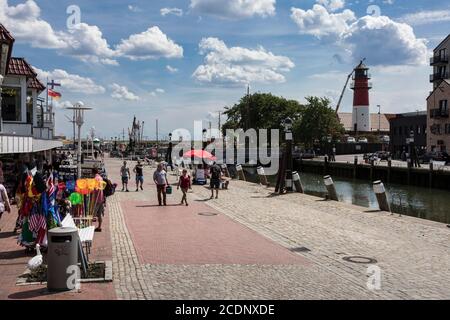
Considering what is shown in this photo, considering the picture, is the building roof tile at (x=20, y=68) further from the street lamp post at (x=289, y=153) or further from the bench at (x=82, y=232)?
the bench at (x=82, y=232)

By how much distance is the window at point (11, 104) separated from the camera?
79.8 ft

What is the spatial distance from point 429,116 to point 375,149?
27167mm

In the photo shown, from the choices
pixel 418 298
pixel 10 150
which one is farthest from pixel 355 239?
pixel 10 150

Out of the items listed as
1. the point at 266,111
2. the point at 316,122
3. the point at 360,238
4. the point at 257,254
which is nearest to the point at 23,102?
the point at 257,254

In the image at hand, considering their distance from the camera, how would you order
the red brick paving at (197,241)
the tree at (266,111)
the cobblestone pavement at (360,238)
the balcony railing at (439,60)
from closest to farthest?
the cobblestone pavement at (360,238), the red brick paving at (197,241), the balcony railing at (439,60), the tree at (266,111)

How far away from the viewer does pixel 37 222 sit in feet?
33.5

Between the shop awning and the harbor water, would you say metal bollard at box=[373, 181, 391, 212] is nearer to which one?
the harbor water

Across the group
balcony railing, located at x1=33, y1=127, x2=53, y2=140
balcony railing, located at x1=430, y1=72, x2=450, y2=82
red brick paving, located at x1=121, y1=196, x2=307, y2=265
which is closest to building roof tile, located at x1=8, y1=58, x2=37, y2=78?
balcony railing, located at x1=33, y1=127, x2=53, y2=140

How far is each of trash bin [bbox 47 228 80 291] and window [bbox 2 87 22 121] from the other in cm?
1823

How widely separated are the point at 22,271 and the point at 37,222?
1.45 metres

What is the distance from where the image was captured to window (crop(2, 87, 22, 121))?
24.3 metres

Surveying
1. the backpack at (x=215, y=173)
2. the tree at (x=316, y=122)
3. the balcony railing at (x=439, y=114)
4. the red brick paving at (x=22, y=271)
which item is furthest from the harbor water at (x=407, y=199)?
the tree at (x=316, y=122)

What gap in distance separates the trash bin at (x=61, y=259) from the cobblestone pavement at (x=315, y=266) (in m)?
0.83
